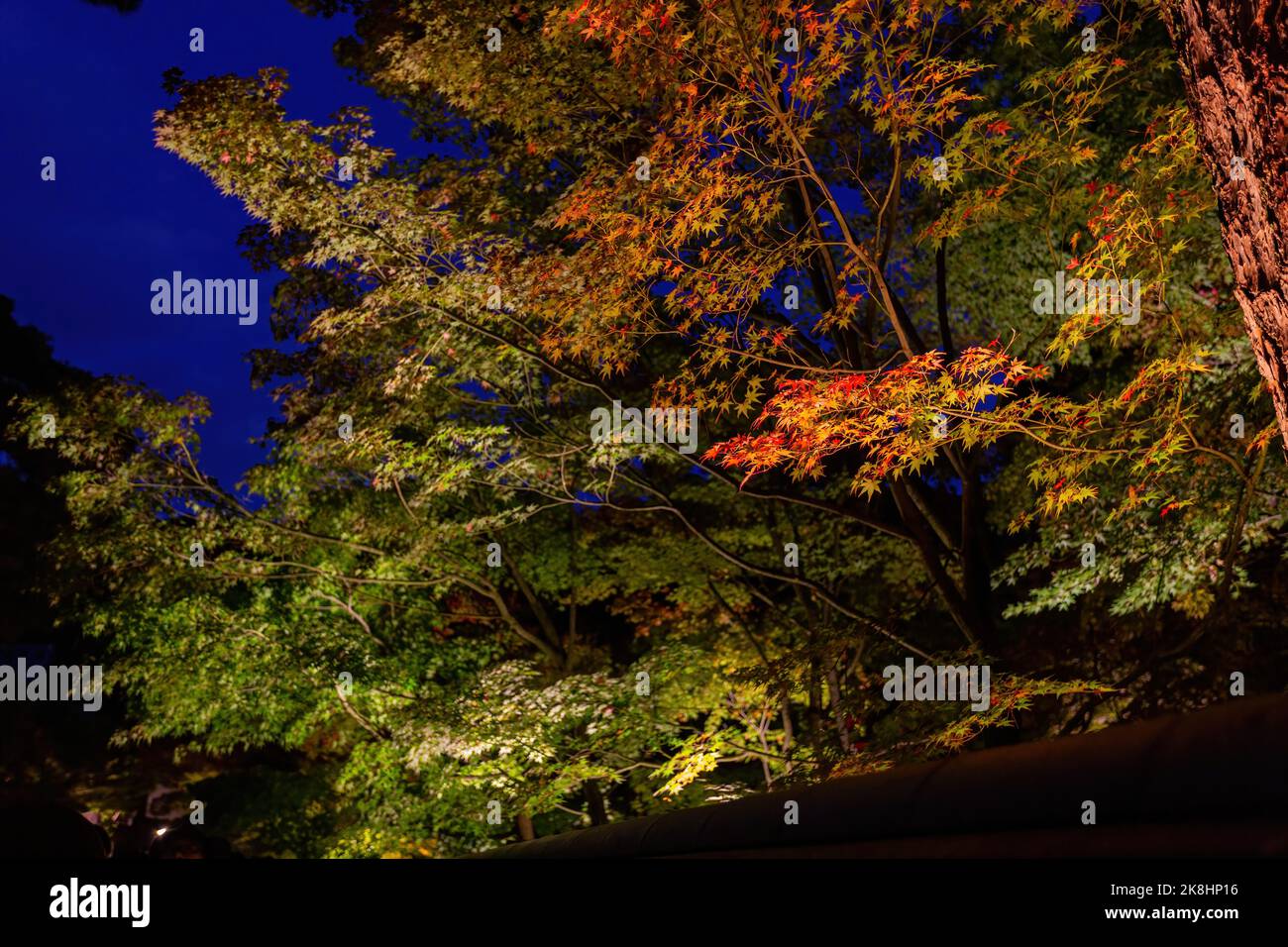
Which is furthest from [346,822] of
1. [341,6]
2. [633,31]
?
[633,31]

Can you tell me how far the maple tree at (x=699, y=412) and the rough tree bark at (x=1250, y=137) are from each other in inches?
92.5

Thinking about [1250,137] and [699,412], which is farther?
[699,412]

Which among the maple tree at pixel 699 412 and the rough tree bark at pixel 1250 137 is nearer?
the rough tree bark at pixel 1250 137

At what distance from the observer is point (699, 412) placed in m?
9.06

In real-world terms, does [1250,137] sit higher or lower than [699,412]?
lower

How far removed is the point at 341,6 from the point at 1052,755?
41.3 ft

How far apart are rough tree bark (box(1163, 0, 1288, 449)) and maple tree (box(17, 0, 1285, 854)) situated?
235cm

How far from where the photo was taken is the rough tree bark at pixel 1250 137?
10.2ft

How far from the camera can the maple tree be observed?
666cm

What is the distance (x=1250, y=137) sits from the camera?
321 centimetres

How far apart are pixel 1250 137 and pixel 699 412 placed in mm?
6045

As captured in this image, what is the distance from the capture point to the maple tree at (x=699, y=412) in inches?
262

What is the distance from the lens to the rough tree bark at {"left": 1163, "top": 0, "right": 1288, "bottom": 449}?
10.2 ft

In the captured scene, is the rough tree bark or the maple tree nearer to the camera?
the rough tree bark
